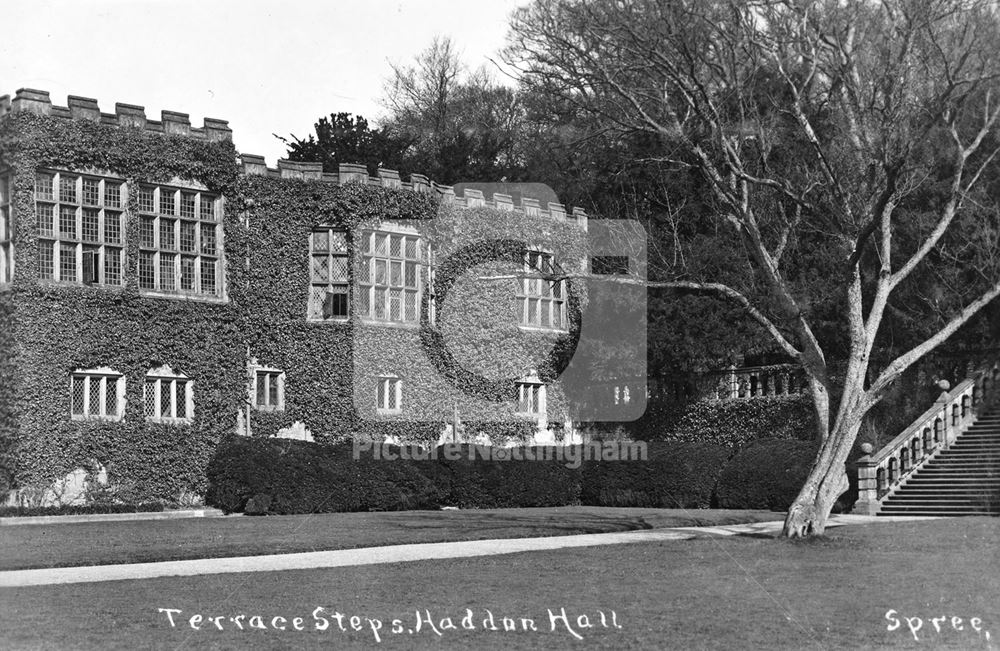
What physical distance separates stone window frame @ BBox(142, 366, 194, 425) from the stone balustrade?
14384 mm

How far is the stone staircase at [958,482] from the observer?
25.2m

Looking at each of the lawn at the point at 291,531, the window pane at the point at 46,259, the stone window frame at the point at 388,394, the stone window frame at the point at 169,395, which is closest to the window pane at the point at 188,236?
the stone window frame at the point at 169,395

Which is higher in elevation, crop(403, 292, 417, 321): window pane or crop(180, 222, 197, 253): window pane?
crop(180, 222, 197, 253): window pane

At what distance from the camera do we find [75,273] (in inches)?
1083

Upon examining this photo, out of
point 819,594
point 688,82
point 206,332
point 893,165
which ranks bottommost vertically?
point 819,594

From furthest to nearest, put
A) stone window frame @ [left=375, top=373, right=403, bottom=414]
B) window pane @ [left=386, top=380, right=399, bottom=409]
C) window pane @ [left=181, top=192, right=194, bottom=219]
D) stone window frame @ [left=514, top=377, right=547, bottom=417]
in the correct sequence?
stone window frame @ [left=514, top=377, right=547, bottom=417] → window pane @ [left=386, top=380, right=399, bottom=409] → stone window frame @ [left=375, top=373, right=403, bottom=414] → window pane @ [left=181, top=192, right=194, bottom=219]

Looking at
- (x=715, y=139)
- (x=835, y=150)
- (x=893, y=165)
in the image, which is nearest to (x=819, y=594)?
(x=893, y=165)

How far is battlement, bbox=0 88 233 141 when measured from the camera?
27188 mm

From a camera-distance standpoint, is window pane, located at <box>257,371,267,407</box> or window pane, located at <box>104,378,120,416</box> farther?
window pane, located at <box>257,371,267,407</box>

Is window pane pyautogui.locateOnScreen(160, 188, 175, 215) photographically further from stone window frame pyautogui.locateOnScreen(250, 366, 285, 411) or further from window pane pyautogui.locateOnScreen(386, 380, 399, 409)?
window pane pyautogui.locateOnScreen(386, 380, 399, 409)

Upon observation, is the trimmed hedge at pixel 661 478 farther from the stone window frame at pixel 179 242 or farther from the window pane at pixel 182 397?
the stone window frame at pixel 179 242

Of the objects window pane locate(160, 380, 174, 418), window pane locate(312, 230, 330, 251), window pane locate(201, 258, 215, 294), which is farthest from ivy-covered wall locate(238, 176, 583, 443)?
window pane locate(160, 380, 174, 418)

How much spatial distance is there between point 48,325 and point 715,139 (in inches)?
596

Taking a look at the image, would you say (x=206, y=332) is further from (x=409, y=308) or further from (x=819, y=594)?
(x=819, y=594)
